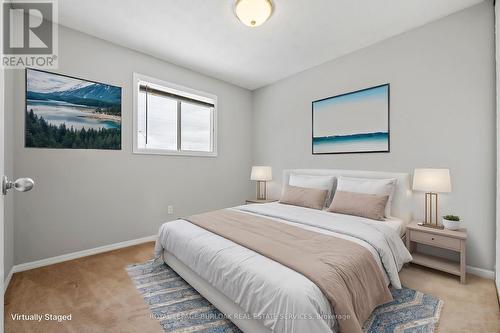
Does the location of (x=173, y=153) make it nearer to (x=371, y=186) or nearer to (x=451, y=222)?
(x=371, y=186)

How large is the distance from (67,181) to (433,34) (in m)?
4.48

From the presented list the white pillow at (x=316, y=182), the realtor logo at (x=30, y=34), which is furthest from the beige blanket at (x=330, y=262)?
the realtor logo at (x=30, y=34)

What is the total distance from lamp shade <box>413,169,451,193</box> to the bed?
299mm

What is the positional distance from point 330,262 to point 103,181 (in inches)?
111

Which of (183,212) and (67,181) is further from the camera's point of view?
(183,212)

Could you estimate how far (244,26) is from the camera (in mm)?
2592

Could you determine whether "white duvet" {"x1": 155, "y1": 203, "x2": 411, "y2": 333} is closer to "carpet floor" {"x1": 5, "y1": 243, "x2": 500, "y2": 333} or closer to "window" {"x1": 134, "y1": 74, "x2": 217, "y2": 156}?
"carpet floor" {"x1": 5, "y1": 243, "x2": 500, "y2": 333}

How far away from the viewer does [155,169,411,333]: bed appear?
46.1 inches

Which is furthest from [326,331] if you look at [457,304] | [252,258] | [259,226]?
[457,304]

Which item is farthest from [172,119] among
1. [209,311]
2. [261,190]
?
[209,311]

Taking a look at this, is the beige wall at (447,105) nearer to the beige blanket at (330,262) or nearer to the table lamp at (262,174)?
the table lamp at (262,174)

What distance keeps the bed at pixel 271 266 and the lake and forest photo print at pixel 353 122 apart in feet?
1.59

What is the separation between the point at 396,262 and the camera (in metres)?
1.98

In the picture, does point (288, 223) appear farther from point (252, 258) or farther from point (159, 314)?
point (159, 314)
